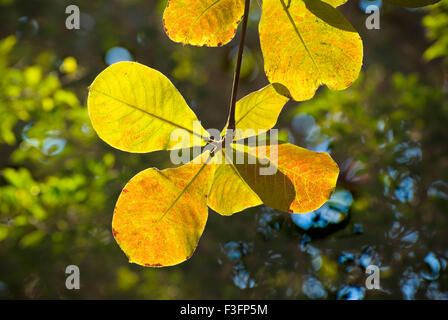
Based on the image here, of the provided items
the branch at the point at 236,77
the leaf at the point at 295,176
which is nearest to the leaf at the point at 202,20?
the branch at the point at 236,77

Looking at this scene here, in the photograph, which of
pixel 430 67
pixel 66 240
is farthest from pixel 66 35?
pixel 430 67

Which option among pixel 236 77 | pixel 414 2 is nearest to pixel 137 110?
pixel 236 77

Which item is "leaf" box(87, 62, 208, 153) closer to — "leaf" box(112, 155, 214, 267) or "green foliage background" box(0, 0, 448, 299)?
"leaf" box(112, 155, 214, 267)

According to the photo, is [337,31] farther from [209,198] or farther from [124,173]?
[124,173]

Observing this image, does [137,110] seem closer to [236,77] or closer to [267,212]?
[236,77]

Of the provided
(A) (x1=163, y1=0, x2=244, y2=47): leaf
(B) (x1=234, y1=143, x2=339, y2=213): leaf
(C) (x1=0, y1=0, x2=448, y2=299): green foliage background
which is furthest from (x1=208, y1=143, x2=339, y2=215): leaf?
(C) (x1=0, y1=0, x2=448, y2=299): green foliage background
